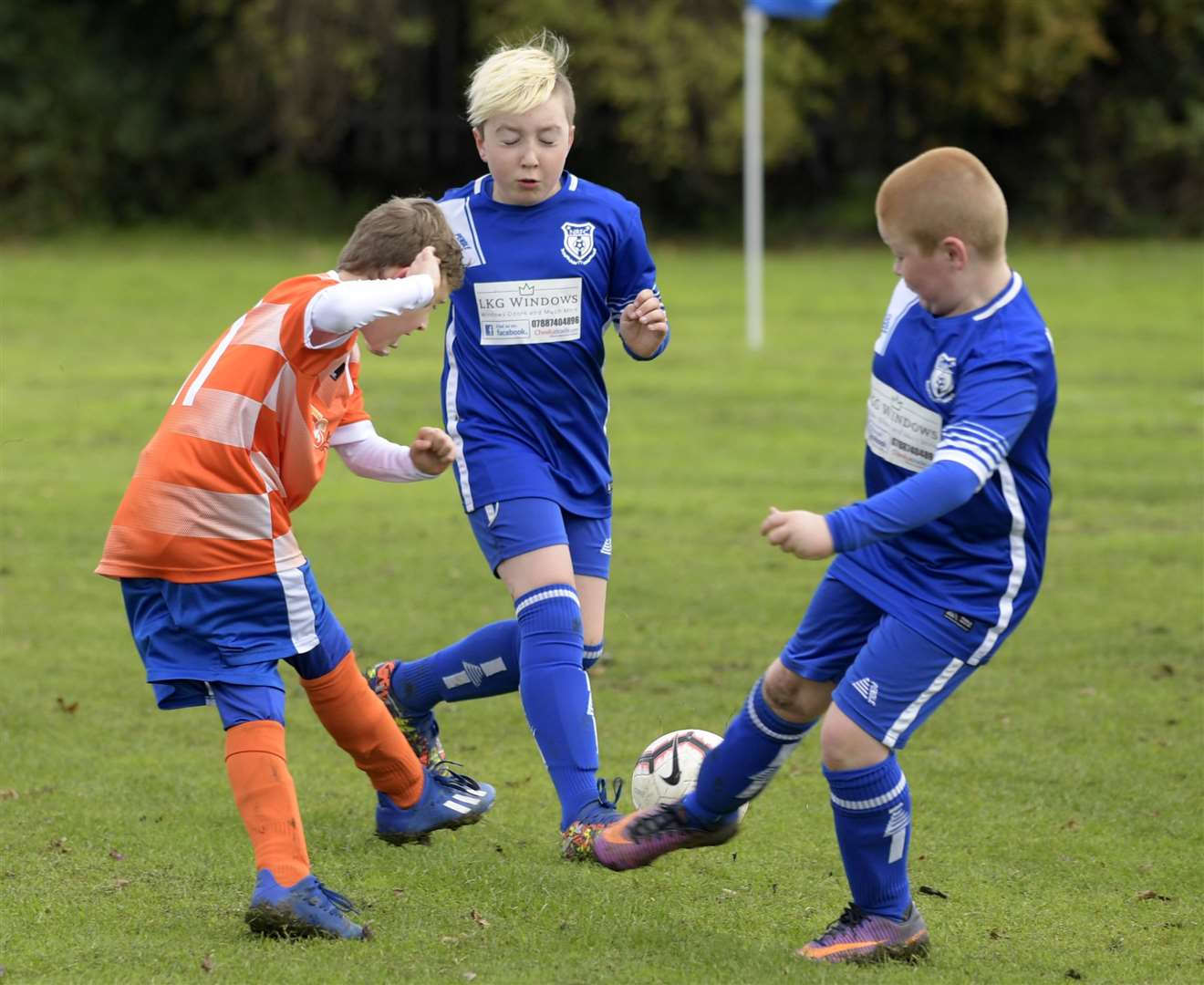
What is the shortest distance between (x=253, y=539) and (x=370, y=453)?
577 millimetres

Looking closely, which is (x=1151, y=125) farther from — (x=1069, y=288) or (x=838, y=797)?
(x=838, y=797)

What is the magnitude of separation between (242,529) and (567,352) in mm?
1319

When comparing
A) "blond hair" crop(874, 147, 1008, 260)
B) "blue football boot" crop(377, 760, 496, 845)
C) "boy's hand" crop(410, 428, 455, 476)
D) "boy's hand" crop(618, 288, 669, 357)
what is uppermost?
"blond hair" crop(874, 147, 1008, 260)

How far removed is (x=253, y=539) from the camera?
4188 millimetres

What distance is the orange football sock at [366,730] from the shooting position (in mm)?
4574

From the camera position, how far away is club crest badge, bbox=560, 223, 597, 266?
16.9ft

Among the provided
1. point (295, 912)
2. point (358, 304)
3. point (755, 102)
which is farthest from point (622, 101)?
point (295, 912)

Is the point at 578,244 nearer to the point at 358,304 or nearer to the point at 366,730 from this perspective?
the point at 358,304

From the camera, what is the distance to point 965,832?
206 inches

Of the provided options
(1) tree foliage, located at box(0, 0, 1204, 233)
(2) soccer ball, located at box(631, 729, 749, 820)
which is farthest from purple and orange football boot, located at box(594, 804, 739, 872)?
(1) tree foliage, located at box(0, 0, 1204, 233)

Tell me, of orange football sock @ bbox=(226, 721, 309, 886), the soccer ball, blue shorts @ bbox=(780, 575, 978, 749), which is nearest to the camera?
blue shorts @ bbox=(780, 575, 978, 749)

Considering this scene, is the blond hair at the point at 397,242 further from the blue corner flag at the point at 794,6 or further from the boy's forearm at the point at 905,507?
the blue corner flag at the point at 794,6

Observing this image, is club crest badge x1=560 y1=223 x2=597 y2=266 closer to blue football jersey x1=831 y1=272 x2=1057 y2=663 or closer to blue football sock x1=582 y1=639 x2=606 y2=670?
blue football sock x1=582 y1=639 x2=606 y2=670

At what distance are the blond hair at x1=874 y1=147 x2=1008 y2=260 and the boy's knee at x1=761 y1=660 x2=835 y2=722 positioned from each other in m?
1.10
